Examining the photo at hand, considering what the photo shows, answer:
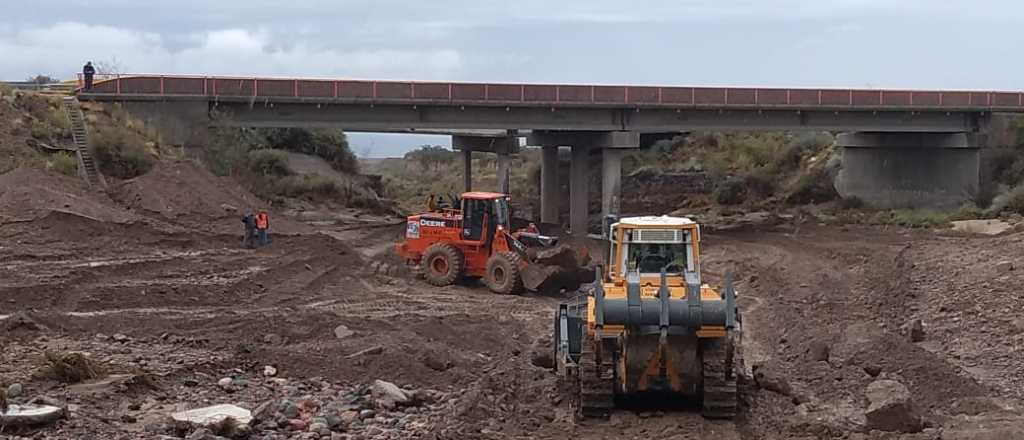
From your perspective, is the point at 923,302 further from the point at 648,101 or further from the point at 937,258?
the point at 648,101

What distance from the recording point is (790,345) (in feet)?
70.8

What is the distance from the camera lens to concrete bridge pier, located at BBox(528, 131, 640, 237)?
156 ft

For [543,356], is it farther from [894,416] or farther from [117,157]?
[117,157]

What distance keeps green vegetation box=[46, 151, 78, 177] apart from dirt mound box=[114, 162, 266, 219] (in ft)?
6.85

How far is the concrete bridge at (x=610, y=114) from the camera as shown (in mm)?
42312

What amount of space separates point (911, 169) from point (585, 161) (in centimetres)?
1544

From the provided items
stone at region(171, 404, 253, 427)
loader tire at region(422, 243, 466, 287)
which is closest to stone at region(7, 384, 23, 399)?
stone at region(171, 404, 253, 427)

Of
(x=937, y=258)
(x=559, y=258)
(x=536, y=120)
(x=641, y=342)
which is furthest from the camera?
(x=536, y=120)

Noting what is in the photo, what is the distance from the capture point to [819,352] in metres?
19.6

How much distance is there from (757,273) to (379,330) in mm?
16364

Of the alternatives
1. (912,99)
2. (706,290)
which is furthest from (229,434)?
(912,99)

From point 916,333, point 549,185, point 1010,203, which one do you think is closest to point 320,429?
point 916,333

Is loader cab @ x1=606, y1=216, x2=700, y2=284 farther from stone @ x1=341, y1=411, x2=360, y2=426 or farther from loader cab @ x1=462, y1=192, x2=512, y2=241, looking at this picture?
loader cab @ x1=462, y1=192, x2=512, y2=241

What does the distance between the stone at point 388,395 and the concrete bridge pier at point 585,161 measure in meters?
32.8
